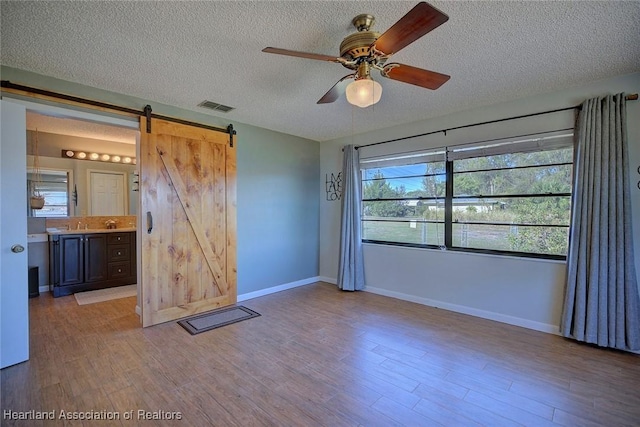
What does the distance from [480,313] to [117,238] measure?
5528mm

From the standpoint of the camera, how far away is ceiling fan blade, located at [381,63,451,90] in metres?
2.00

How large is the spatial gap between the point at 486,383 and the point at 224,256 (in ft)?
10.4

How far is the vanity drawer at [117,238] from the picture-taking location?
4.81 meters

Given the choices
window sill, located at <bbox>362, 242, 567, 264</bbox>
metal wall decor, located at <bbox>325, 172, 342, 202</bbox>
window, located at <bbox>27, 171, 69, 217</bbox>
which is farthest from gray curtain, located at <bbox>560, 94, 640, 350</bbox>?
window, located at <bbox>27, 171, 69, 217</bbox>

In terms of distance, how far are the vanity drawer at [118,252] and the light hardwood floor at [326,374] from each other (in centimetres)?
150

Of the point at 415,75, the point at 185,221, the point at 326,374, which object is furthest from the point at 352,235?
the point at 415,75

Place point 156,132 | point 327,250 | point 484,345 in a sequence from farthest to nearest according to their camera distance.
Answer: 1. point 327,250
2. point 156,132
3. point 484,345

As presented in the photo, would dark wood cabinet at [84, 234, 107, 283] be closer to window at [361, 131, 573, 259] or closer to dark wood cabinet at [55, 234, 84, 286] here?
dark wood cabinet at [55, 234, 84, 286]

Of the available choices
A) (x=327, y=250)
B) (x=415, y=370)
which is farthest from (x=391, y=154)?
(x=415, y=370)

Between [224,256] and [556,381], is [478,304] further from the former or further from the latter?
[224,256]

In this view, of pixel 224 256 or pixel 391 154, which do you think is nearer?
pixel 224 256

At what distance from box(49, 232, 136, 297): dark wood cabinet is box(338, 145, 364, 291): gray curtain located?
3602 millimetres

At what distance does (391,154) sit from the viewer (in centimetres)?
438

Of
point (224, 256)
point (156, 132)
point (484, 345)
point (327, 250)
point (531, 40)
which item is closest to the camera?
point (531, 40)
